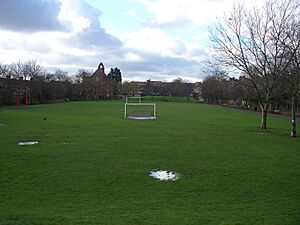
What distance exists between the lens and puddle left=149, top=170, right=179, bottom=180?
9.98m

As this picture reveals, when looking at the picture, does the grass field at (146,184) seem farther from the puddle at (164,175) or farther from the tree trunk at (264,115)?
the tree trunk at (264,115)

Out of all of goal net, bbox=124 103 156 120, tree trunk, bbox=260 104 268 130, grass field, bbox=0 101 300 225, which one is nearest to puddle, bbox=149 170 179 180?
grass field, bbox=0 101 300 225

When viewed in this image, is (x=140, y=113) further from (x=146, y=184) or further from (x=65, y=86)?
(x=65, y=86)

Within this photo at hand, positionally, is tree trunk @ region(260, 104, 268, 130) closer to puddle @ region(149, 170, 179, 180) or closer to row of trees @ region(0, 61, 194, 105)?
puddle @ region(149, 170, 179, 180)

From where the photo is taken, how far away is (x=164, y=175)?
10383 millimetres

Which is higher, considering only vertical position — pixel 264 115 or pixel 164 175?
pixel 264 115

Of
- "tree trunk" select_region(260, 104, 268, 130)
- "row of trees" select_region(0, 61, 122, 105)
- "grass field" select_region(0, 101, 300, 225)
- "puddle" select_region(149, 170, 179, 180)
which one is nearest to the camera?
"grass field" select_region(0, 101, 300, 225)

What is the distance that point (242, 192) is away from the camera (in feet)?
27.8

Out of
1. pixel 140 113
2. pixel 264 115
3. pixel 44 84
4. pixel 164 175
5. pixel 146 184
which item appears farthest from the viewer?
pixel 44 84

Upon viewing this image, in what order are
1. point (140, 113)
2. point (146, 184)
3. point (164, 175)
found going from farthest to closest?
point (140, 113), point (164, 175), point (146, 184)

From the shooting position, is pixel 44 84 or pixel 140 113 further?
pixel 44 84

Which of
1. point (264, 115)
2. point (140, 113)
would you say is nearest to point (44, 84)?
point (140, 113)

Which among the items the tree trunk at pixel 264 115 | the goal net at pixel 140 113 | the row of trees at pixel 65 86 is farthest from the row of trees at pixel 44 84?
the tree trunk at pixel 264 115

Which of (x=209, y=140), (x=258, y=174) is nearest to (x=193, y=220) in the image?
(x=258, y=174)
